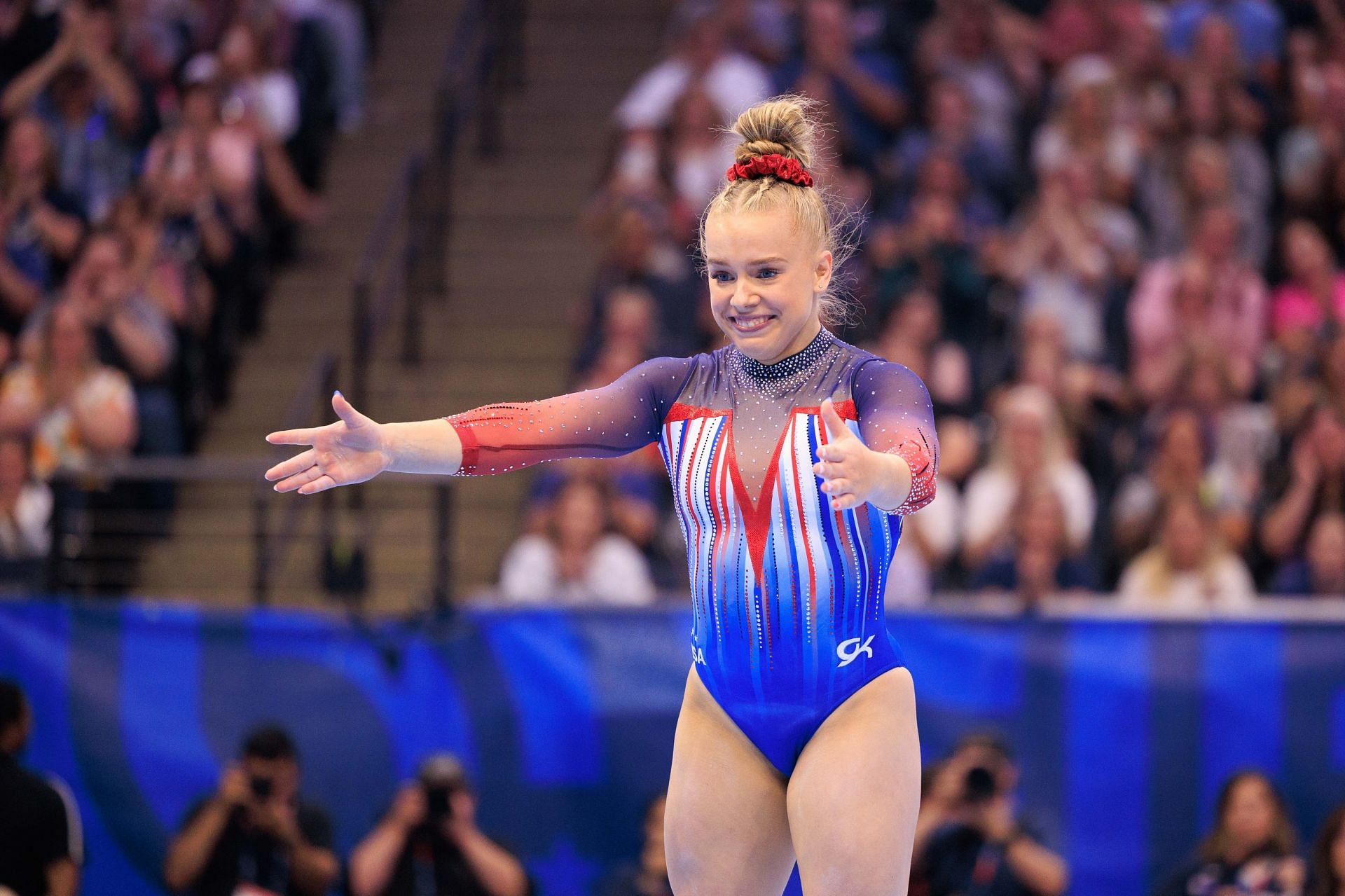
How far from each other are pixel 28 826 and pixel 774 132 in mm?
3962

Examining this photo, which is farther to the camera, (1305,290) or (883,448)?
(1305,290)

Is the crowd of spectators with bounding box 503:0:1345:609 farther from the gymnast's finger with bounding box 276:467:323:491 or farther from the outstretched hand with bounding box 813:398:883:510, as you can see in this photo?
the outstretched hand with bounding box 813:398:883:510

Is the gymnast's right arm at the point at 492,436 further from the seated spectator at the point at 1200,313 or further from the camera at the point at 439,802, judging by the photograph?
the seated spectator at the point at 1200,313

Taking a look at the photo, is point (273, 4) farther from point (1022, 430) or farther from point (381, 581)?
point (1022, 430)

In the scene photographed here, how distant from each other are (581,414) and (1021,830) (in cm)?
357

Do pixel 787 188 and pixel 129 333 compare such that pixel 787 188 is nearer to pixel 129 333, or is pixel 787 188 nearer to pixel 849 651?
pixel 849 651

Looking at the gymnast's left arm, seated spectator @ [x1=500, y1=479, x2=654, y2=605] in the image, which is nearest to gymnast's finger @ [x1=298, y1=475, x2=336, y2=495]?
the gymnast's left arm

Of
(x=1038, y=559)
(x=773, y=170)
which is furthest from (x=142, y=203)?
(x=773, y=170)

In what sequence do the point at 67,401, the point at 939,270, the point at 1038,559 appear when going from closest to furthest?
the point at 1038,559 < the point at 67,401 < the point at 939,270

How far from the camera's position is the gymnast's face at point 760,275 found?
12.0 feet

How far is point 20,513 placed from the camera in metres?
7.80

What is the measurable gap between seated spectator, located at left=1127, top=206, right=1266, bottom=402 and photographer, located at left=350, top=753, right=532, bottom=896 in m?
4.00

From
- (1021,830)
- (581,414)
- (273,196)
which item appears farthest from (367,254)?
(581,414)

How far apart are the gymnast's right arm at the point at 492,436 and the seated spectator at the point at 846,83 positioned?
601cm
